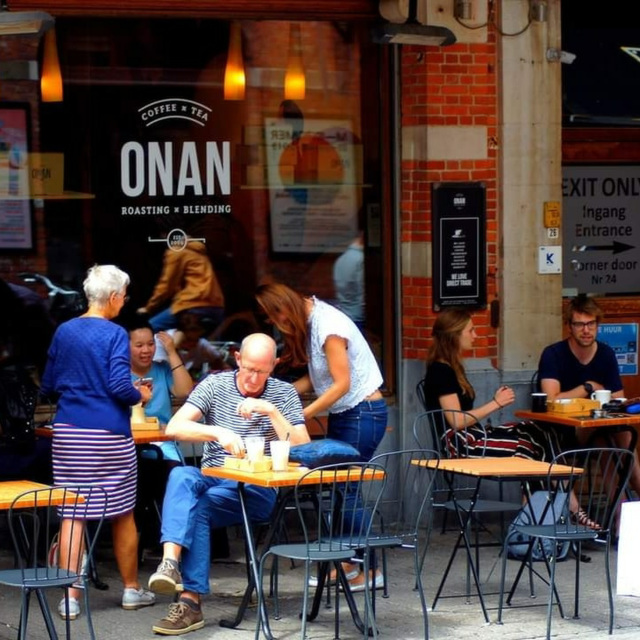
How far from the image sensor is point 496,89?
10.6 m

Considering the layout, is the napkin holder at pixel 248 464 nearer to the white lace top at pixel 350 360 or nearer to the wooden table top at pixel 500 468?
the wooden table top at pixel 500 468

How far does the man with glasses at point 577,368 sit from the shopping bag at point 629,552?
2000 mm

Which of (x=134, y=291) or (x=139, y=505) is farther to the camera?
(x=134, y=291)

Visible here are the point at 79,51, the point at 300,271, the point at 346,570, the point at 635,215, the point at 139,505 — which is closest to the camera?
the point at 346,570

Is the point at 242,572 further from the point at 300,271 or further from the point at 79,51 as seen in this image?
the point at 79,51

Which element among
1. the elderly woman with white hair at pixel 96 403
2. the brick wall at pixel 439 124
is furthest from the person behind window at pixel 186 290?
the elderly woman with white hair at pixel 96 403

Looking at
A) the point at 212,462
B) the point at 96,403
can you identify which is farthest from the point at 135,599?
the point at 96,403

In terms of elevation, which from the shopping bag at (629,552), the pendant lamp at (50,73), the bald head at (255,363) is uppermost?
the pendant lamp at (50,73)

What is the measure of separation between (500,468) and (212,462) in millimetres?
1549

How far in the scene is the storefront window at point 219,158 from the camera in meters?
10.0

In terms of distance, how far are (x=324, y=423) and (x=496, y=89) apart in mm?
2644

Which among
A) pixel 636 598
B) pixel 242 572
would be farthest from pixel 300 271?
pixel 636 598

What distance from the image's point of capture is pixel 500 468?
8.09 m

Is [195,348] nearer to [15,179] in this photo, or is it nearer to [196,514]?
[15,179]
